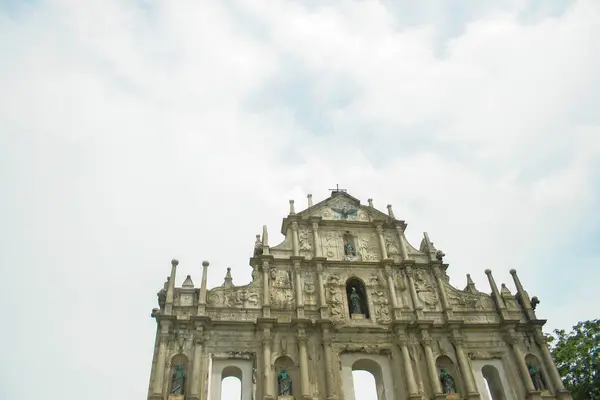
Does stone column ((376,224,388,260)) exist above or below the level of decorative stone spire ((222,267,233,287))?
above

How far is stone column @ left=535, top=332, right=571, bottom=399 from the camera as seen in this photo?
16.3 meters

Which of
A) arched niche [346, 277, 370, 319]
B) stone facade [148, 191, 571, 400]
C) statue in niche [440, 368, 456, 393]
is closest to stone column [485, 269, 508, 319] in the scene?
stone facade [148, 191, 571, 400]

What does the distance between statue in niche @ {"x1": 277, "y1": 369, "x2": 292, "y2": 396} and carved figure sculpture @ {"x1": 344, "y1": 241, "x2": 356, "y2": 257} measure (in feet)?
19.5

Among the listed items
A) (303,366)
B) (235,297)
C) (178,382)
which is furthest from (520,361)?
(178,382)

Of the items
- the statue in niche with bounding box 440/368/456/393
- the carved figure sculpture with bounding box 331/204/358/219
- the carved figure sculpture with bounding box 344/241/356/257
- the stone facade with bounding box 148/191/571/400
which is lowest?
the statue in niche with bounding box 440/368/456/393

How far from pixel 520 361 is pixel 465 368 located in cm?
205

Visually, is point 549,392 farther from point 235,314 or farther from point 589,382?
point 235,314

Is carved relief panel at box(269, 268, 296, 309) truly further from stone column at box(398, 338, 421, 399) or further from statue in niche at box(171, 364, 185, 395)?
stone column at box(398, 338, 421, 399)

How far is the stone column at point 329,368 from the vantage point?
50.8 ft

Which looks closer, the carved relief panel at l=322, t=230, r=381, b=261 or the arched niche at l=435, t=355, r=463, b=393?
the arched niche at l=435, t=355, r=463, b=393

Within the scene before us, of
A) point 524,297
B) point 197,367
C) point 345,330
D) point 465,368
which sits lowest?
point 465,368

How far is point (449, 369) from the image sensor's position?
1712 cm

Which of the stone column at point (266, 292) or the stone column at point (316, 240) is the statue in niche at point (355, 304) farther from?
the stone column at point (266, 292)

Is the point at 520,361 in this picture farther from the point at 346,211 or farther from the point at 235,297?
the point at 235,297
